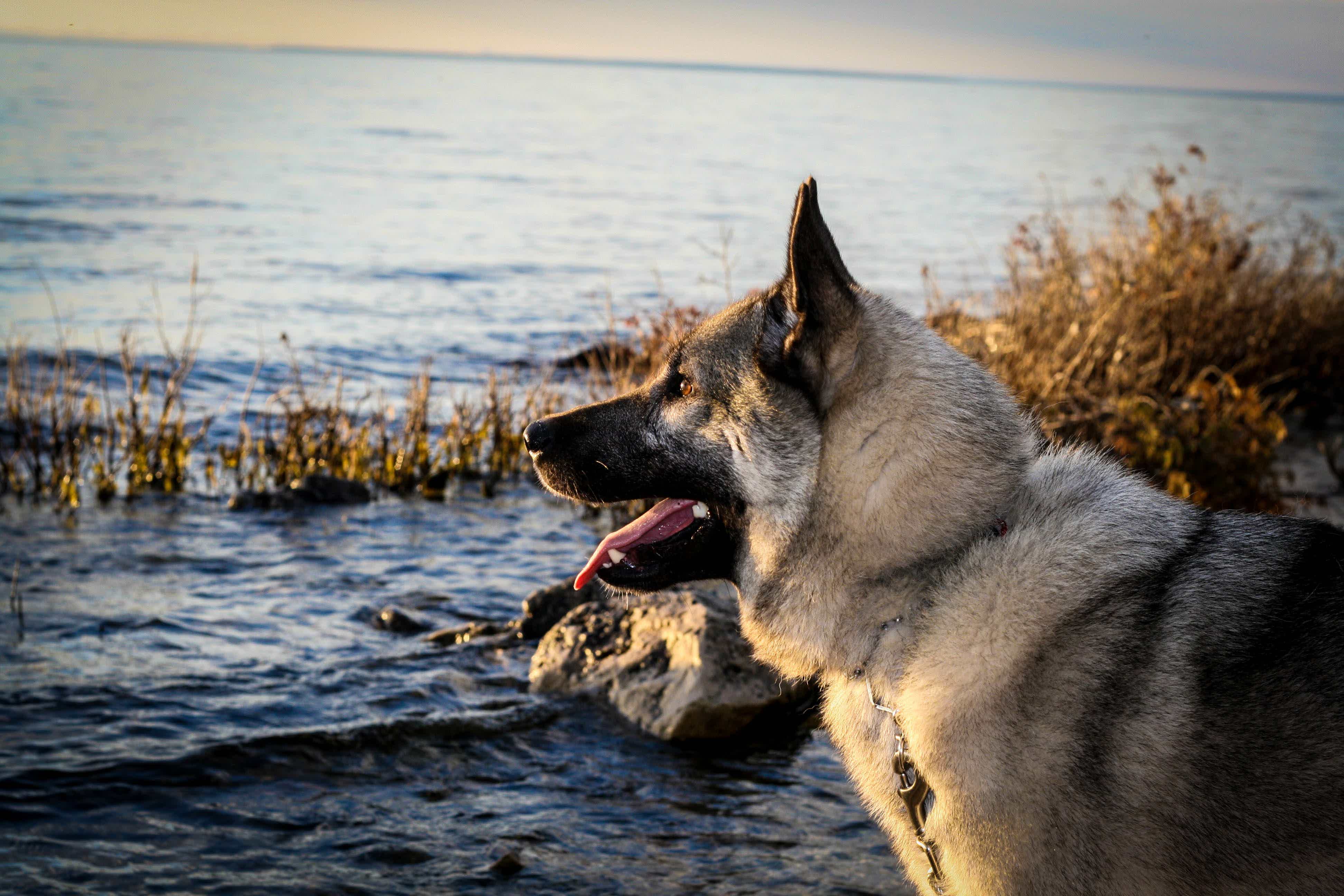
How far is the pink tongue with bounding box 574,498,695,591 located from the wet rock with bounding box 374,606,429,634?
3.12 meters

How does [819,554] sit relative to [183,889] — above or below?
above

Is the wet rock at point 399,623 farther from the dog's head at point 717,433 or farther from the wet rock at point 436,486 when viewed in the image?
the dog's head at point 717,433

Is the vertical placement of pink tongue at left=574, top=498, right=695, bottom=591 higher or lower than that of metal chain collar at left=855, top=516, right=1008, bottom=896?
higher

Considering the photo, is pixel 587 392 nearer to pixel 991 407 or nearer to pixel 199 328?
pixel 199 328

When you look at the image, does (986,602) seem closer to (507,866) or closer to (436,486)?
(507,866)

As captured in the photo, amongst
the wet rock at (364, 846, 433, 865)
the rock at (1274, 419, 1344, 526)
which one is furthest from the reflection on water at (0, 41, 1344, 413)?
the wet rock at (364, 846, 433, 865)

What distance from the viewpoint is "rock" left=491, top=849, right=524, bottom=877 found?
13.5ft

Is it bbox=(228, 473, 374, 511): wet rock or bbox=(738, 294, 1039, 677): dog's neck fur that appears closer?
bbox=(738, 294, 1039, 677): dog's neck fur

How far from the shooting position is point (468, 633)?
630 cm

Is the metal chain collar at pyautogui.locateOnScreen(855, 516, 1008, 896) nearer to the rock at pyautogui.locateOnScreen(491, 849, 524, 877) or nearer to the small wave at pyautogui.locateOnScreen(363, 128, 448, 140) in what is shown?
the rock at pyautogui.locateOnScreen(491, 849, 524, 877)

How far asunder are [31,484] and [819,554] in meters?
7.19

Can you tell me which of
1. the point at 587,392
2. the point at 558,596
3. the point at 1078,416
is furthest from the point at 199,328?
the point at 1078,416

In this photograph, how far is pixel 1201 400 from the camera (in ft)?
30.3

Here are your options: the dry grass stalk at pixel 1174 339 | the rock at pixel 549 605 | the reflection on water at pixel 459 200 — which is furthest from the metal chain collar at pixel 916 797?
the reflection on water at pixel 459 200
